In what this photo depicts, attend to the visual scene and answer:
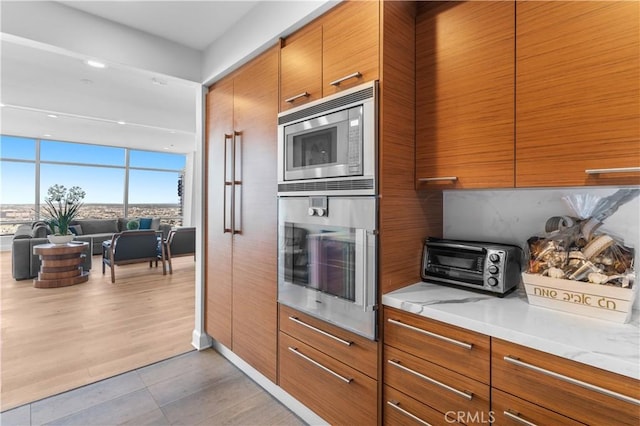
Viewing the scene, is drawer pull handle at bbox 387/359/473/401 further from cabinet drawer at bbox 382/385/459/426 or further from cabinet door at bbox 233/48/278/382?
cabinet door at bbox 233/48/278/382

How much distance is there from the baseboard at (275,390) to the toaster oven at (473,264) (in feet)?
3.44

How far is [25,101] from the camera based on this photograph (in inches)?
175

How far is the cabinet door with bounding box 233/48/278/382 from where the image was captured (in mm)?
2029

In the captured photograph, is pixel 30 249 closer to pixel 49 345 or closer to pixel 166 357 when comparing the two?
pixel 49 345

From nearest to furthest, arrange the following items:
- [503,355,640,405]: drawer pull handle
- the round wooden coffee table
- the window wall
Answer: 1. [503,355,640,405]: drawer pull handle
2. the round wooden coffee table
3. the window wall

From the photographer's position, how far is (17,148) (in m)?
7.58

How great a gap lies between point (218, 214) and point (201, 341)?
1168 millimetres

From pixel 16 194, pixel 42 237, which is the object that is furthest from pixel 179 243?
pixel 16 194

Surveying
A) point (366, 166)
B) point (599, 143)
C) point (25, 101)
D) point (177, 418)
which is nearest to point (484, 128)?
point (599, 143)

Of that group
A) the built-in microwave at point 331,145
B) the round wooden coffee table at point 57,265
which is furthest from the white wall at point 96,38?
the round wooden coffee table at point 57,265

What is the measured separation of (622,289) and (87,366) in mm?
3369

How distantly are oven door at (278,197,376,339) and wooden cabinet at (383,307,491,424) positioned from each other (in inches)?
5.6
